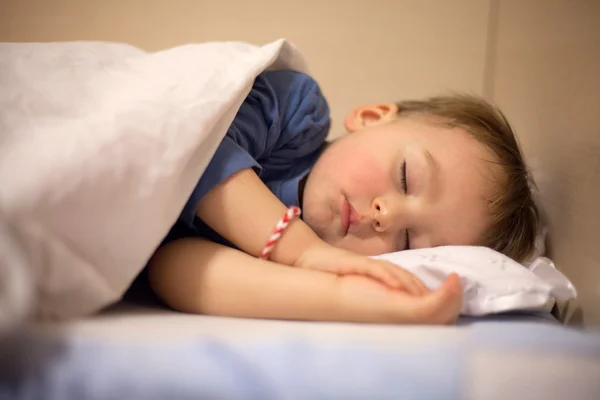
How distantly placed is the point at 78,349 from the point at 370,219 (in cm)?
42

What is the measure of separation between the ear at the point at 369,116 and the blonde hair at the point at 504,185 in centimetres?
7

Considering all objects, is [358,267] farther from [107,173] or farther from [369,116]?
[369,116]

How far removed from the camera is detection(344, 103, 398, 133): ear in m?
0.86

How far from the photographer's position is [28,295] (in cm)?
39

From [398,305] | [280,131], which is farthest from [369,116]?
[398,305]

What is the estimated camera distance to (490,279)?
0.54 metres

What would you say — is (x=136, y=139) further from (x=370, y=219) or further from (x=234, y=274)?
(x=370, y=219)

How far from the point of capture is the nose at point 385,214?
68cm

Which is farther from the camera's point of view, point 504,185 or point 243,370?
Result: point 504,185

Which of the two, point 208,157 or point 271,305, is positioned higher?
point 208,157

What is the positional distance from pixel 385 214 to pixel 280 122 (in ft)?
0.69

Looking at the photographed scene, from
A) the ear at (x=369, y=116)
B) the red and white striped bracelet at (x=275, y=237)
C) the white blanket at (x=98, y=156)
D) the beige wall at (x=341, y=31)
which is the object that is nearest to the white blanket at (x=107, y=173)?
the white blanket at (x=98, y=156)

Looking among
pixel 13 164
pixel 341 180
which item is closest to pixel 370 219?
pixel 341 180

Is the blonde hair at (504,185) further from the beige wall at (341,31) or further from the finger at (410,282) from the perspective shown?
the beige wall at (341,31)
